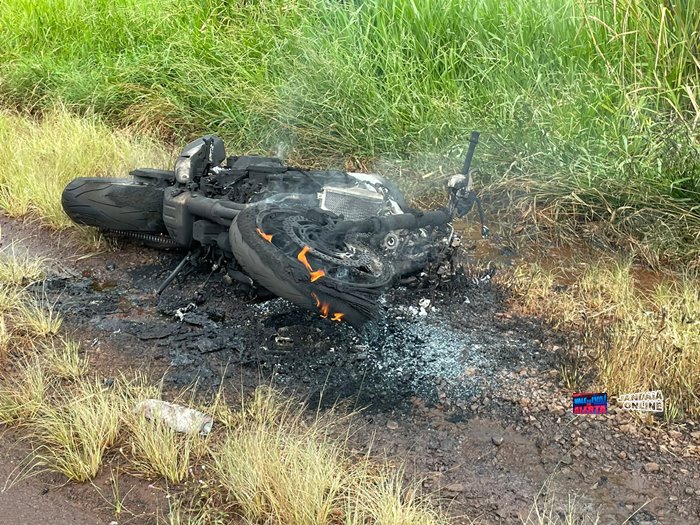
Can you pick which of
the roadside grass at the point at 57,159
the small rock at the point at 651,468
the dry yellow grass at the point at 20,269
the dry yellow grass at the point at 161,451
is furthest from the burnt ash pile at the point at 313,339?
the roadside grass at the point at 57,159

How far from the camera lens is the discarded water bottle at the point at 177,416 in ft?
11.6

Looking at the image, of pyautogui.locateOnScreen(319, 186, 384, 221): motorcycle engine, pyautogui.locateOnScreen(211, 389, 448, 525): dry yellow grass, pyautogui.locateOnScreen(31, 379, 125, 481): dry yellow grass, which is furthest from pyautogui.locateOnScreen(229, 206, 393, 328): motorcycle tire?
pyautogui.locateOnScreen(31, 379, 125, 481): dry yellow grass

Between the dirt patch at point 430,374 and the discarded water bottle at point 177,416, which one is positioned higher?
the discarded water bottle at point 177,416

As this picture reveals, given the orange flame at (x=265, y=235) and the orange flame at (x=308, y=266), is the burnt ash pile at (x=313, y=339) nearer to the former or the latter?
the orange flame at (x=308, y=266)

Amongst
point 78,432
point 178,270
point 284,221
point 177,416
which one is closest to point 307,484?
point 177,416

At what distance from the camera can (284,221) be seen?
4039mm

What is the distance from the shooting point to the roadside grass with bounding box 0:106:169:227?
621 centimetres

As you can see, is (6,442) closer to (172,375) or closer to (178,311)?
(172,375)

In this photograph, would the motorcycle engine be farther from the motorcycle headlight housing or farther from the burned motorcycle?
the motorcycle headlight housing

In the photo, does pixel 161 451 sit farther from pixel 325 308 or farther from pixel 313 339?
pixel 313 339

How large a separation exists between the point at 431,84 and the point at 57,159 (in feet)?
9.64

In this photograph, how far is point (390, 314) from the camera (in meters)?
4.73

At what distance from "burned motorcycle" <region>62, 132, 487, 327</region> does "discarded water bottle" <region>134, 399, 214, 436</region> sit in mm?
663

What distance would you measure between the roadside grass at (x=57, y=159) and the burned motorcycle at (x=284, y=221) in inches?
30.2
